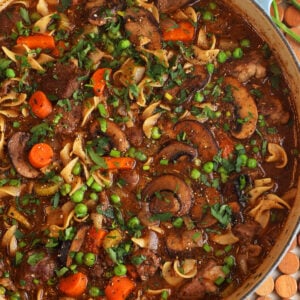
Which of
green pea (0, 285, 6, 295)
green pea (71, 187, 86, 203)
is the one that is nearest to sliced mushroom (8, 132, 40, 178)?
green pea (71, 187, 86, 203)

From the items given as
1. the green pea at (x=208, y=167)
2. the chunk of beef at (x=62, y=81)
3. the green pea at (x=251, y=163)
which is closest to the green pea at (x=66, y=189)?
the chunk of beef at (x=62, y=81)

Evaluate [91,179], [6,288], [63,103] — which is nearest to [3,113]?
[63,103]

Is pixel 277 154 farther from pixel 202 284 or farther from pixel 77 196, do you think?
pixel 77 196

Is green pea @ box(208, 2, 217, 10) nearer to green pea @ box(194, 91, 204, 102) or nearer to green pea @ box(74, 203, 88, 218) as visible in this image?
green pea @ box(194, 91, 204, 102)

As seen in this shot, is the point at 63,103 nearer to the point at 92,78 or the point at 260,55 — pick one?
the point at 92,78

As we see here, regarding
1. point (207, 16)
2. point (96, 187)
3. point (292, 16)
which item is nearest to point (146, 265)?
point (96, 187)

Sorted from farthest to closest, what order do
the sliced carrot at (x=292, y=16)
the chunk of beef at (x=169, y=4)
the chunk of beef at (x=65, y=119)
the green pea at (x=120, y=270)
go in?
the sliced carrot at (x=292, y=16)
the chunk of beef at (x=169, y=4)
the chunk of beef at (x=65, y=119)
the green pea at (x=120, y=270)

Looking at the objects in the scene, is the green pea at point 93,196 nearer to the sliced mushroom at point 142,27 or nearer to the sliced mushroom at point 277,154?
the sliced mushroom at point 142,27
